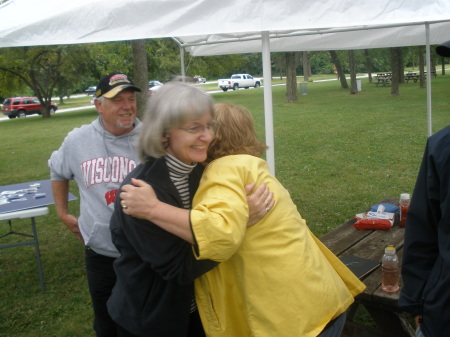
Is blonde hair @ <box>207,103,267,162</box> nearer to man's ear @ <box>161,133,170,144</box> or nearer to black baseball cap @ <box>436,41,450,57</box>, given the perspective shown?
man's ear @ <box>161,133,170,144</box>

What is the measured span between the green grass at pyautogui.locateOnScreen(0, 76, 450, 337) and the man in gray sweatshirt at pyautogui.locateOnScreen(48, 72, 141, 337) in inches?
27.6

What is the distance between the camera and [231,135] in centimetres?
177

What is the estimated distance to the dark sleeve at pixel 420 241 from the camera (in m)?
1.64

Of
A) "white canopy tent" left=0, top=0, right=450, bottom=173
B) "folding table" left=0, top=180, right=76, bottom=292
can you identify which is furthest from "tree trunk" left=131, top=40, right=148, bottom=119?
"white canopy tent" left=0, top=0, right=450, bottom=173

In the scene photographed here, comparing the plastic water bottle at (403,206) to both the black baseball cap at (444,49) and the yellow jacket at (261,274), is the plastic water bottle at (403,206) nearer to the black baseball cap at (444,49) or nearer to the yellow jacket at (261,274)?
the yellow jacket at (261,274)

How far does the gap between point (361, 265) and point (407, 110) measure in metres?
15.6

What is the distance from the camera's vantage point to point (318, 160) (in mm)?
9516

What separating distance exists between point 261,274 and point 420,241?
23.0 inches

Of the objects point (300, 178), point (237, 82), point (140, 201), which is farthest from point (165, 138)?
point (237, 82)

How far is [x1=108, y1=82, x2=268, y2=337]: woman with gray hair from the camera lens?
5.12 feet

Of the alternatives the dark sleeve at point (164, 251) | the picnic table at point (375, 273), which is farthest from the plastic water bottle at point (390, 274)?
the dark sleeve at point (164, 251)

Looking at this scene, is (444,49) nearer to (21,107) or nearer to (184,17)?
(184,17)

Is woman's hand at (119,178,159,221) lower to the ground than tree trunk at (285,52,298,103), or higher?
lower

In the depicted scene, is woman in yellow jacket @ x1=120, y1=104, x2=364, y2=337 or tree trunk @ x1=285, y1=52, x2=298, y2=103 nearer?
A: woman in yellow jacket @ x1=120, y1=104, x2=364, y2=337
